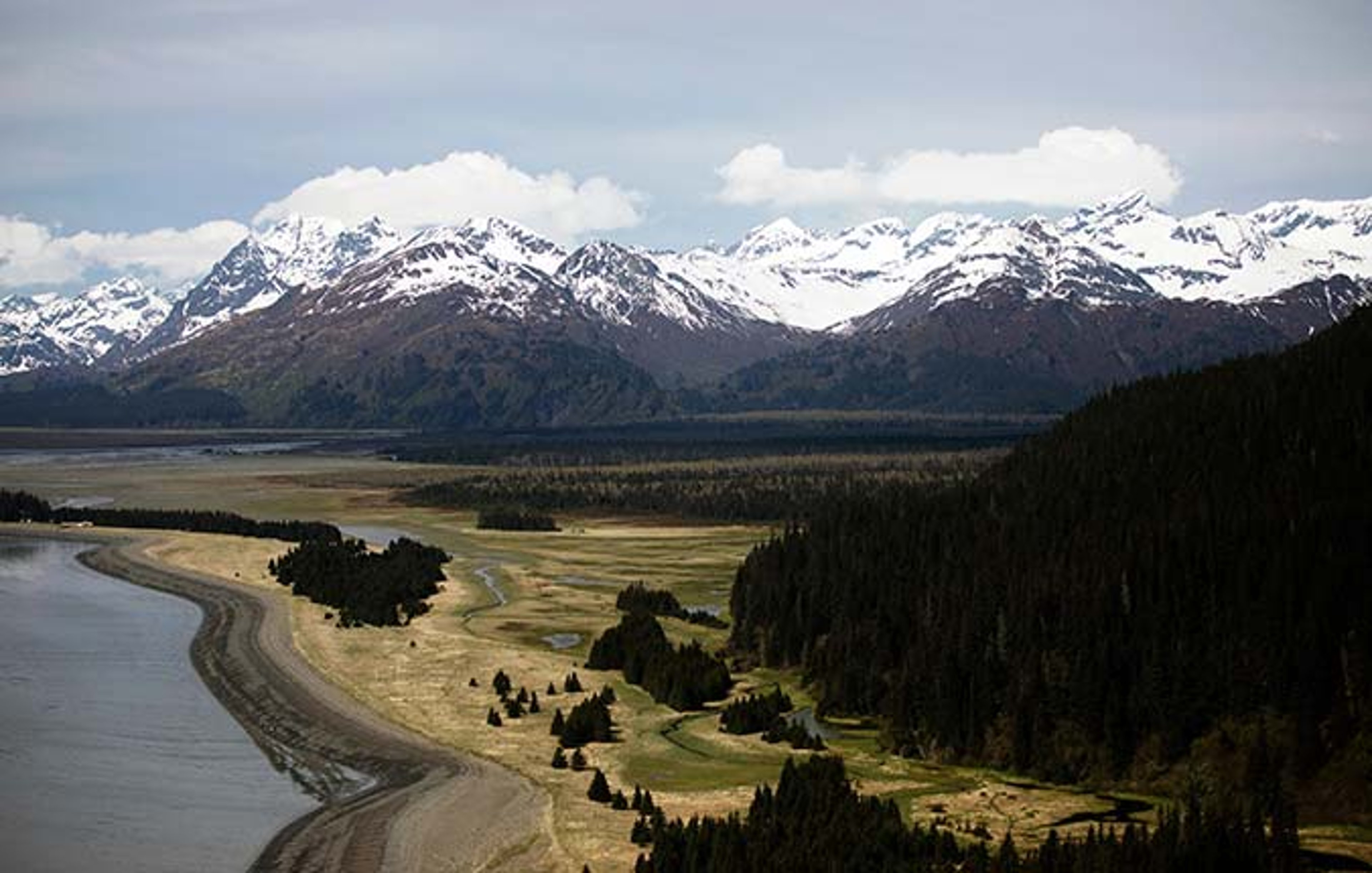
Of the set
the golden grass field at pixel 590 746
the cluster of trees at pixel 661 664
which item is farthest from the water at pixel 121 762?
the cluster of trees at pixel 661 664

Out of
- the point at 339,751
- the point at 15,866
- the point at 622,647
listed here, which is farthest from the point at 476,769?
the point at 622,647

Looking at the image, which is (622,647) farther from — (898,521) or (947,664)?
(947,664)

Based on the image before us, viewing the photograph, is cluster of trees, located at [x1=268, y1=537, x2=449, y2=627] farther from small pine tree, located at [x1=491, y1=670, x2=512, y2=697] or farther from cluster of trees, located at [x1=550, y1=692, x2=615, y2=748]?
cluster of trees, located at [x1=550, y1=692, x2=615, y2=748]

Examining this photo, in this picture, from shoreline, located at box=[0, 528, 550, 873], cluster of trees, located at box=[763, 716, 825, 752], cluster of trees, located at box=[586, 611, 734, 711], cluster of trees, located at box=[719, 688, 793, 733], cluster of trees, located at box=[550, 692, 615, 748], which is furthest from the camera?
cluster of trees, located at box=[586, 611, 734, 711]

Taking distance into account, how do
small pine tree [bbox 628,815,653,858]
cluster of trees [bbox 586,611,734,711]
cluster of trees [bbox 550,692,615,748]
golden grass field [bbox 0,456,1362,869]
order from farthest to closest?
cluster of trees [bbox 586,611,734,711] < cluster of trees [bbox 550,692,615,748] < golden grass field [bbox 0,456,1362,869] < small pine tree [bbox 628,815,653,858]

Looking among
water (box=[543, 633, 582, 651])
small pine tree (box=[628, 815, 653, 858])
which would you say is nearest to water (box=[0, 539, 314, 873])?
small pine tree (box=[628, 815, 653, 858])
